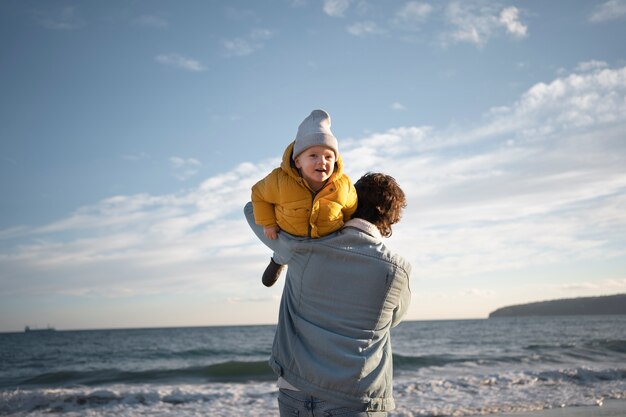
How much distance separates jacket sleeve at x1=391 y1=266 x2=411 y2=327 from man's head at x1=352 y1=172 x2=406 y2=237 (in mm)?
201

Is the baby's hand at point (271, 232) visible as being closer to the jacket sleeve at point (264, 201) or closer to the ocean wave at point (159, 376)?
the jacket sleeve at point (264, 201)

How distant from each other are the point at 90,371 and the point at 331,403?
15.3 meters

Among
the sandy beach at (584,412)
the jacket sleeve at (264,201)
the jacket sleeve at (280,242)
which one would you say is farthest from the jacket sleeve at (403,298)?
the sandy beach at (584,412)

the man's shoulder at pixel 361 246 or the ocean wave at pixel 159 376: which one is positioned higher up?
the man's shoulder at pixel 361 246

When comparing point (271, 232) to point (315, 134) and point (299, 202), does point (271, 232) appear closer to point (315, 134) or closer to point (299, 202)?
point (299, 202)

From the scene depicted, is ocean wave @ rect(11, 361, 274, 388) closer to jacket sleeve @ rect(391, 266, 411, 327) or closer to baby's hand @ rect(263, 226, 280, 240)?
jacket sleeve @ rect(391, 266, 411, 327)

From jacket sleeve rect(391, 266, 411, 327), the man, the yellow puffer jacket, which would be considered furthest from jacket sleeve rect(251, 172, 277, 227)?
jacket sleeve rect(391, 266, 411, 327)

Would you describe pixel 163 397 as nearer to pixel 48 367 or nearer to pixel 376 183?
pixel 376 183

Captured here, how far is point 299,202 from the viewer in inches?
73.4

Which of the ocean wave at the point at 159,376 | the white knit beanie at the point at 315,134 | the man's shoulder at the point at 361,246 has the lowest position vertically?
the ocean wave at the point at 159,376

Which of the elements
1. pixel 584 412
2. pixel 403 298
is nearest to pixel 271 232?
pixel 403 298

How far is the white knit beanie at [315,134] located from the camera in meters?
1.93

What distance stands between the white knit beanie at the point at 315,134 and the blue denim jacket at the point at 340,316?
1.10 feet

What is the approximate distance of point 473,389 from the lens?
8.45 m
